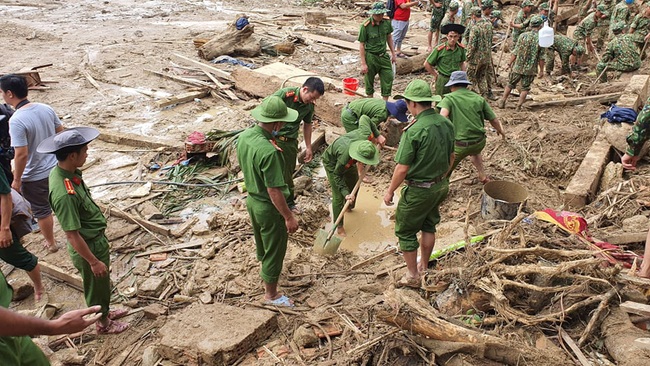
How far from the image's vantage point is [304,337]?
4406mm

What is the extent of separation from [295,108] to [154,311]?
326 centimetres

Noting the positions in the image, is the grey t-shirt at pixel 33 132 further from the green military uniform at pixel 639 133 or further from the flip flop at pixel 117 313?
the green military uniform at pixel 639 133

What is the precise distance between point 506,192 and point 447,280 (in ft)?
8.46

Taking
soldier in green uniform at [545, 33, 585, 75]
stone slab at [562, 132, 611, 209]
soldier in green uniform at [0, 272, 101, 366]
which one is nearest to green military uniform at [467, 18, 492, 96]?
soldier in green uniform at [545, 33, 585, 75]

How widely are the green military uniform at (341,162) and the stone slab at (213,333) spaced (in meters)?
2.21

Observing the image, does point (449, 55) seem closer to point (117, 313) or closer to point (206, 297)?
point (206, 297)

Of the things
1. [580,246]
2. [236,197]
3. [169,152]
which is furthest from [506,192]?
[169,152]

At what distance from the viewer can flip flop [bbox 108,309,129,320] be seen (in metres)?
4.99

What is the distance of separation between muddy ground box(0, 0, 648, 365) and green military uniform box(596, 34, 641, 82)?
0.28m

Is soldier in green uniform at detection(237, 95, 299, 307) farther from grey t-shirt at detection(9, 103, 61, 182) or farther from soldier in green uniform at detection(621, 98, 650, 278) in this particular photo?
soldier in green uniform at detection(621, 98, 650, 278)

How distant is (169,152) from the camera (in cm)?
850

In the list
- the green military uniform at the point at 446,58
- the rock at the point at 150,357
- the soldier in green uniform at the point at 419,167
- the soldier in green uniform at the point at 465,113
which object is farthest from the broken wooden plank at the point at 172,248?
the green military uniform at the point at 446,58

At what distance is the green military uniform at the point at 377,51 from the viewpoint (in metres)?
9.02

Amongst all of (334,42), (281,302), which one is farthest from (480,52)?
(281,302)
